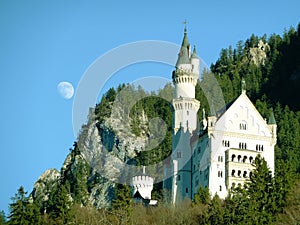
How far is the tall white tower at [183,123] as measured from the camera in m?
86.8

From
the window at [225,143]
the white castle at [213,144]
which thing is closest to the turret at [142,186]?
the white castle at [213,144]

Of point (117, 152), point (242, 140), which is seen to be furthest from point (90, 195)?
point (242, 140)

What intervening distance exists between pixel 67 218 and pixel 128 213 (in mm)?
4823

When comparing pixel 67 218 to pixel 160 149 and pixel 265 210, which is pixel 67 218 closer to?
pixel 265 210

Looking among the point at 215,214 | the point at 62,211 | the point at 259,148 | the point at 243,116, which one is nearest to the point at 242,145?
the point at 259,148

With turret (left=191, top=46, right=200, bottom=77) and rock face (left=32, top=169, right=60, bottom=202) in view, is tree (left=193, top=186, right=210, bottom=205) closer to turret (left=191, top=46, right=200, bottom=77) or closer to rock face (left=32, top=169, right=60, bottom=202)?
turret (left=191, top=46, right=200, bottom=77)

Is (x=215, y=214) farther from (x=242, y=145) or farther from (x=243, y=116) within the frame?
(x=243, y=116)

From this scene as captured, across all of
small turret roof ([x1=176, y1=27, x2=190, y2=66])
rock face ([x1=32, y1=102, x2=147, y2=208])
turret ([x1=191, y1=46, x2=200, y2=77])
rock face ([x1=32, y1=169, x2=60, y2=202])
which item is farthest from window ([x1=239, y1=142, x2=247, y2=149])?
rock face ([x1=32, y1=169, x2=60, y2=202])

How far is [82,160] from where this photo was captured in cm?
11550

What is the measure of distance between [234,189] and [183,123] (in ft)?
87.7

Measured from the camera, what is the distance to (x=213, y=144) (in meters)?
82.1

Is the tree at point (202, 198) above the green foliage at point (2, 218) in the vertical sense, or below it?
above

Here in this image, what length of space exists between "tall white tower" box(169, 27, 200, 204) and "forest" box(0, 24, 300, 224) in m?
2.86

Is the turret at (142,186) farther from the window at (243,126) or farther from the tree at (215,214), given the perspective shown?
the tree at (215,214)
